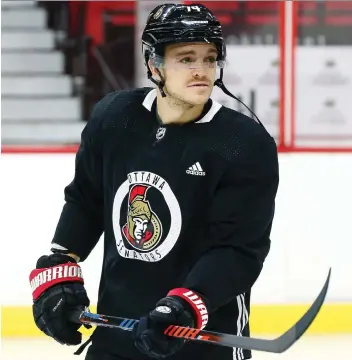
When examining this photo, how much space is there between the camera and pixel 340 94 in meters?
4.94

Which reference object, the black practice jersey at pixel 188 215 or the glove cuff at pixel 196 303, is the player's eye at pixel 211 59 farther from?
the glove cuff at pixel 196 303

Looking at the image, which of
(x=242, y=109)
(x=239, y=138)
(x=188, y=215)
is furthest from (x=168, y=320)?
(x=242, y=109)

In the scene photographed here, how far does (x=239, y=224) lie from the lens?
198 cm

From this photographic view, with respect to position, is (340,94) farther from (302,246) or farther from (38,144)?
(38,144)

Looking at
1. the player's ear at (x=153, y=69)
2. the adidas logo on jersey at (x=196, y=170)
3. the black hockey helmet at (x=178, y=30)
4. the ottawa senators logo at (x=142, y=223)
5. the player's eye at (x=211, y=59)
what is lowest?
the ottawa senators logo at (x=142, y=223)

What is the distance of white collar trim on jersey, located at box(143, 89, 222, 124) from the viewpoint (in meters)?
2.02

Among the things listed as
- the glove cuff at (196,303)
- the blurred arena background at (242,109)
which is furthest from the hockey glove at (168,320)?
the blurred arena background at (242,109)

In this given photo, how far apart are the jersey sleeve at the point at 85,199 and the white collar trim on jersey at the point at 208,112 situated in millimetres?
87

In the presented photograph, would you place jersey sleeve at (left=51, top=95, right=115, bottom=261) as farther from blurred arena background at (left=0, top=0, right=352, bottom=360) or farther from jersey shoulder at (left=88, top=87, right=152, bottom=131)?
blurred arena background at (left=0, top=0, right=352, bottom=360)

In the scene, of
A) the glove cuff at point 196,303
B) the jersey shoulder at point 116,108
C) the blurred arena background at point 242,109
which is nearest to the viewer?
the glove cuff at point 196,303

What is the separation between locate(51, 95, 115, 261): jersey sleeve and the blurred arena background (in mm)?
2283

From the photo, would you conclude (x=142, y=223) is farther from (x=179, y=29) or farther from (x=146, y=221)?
(x=179, y=29)

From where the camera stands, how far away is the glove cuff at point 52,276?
207 centimetres

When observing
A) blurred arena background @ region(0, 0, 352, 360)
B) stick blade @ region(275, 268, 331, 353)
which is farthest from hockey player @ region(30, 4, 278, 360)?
blurred arena background @ region(0, 0, 352, 360)
